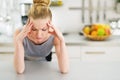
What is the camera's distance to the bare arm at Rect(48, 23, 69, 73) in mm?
1477

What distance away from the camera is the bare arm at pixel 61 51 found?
58.1 inches

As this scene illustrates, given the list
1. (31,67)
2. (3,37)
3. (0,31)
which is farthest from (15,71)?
(0,31)

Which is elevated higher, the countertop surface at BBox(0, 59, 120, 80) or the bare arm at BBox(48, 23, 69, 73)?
the bare arm at BBox(48, 23, 69, 73)

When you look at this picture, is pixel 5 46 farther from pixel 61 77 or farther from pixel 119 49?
pixel 61 77

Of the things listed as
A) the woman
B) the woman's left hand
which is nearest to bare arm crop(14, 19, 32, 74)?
the woman

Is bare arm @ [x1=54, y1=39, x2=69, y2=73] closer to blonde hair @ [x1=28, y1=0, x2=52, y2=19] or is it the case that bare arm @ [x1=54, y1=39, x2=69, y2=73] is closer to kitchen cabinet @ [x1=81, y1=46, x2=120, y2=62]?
blonde hair @ [x1=28, y1=0, x2=52, y2=19]

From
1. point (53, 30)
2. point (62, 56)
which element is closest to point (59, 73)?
point (62, 56)

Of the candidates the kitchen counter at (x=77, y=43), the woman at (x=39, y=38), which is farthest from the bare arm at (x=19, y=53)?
the kitchen counter at (x=77, y=43)

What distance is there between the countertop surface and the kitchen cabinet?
3.13 ft

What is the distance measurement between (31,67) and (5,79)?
0.75 ft

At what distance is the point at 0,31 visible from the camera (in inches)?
116

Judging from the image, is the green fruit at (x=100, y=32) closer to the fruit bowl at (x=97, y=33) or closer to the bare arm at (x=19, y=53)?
the fruit bowl at (x=97, y=33)

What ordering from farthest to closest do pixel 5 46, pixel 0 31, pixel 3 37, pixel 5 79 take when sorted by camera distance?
pixel 0 31 → pixel 3 37 → pixel 5 46 → pixel 5 79

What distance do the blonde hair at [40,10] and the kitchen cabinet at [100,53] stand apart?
118cm
